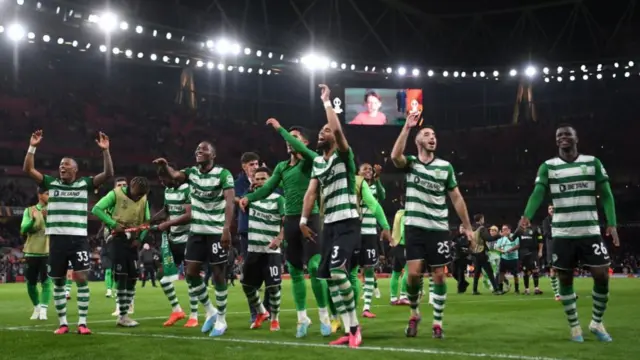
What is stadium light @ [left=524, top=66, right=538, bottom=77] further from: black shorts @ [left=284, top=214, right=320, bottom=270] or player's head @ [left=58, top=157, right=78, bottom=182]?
player's head @ [left=58, top=157, right=78, bottom=182]

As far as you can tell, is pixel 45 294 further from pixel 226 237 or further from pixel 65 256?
pixel 226 237

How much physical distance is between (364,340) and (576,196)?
294cm

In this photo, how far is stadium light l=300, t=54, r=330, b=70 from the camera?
42.0m

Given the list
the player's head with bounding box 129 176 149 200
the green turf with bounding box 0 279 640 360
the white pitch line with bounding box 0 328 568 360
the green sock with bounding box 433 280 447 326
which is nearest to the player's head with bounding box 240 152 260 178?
the player's head with bounding box 129 176 149 200

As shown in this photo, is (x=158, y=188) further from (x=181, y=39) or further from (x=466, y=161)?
(x=466, y=161)

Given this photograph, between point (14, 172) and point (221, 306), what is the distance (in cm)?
3591

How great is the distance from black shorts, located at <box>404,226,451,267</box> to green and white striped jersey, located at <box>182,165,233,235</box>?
2.51m

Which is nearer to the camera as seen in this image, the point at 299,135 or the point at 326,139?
the point at 326,139

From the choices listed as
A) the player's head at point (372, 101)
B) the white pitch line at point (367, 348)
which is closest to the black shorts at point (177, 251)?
the white pitch line at point (367, 348)

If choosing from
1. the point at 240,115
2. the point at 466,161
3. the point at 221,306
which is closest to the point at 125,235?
the point at 221,306

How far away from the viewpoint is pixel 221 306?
9664 millimetres

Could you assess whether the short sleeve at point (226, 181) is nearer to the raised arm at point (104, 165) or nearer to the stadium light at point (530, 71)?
the raised arm at point (104, 165)

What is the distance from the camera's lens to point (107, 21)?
30.6m

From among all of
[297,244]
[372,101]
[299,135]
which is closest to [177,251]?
[297,244]
